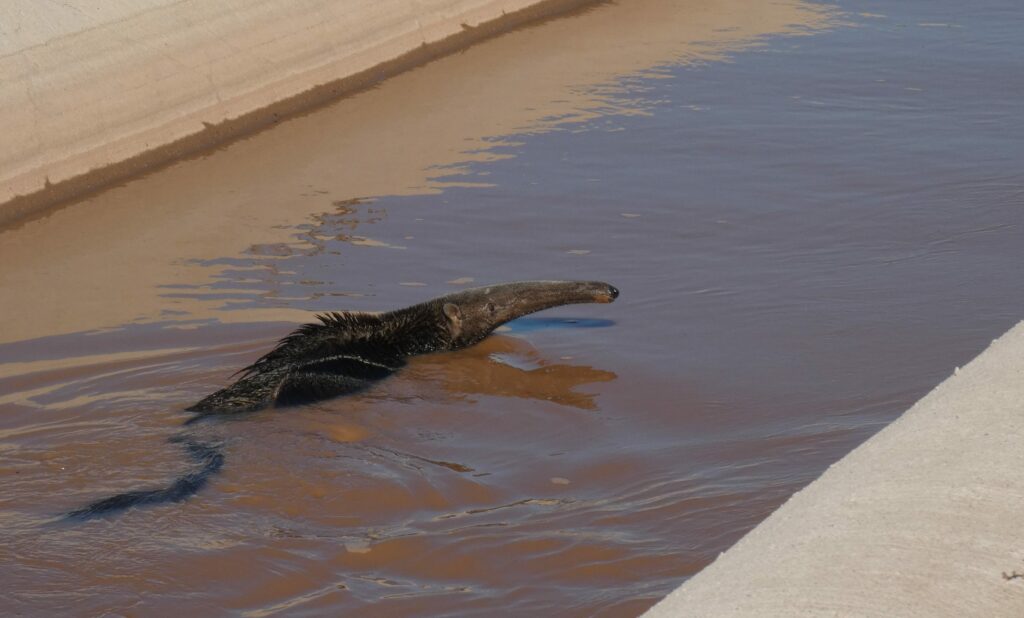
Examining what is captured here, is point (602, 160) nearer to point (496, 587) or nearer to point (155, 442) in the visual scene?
point (155, 442)

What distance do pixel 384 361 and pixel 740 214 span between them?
2986 mm

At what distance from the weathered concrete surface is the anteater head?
3.35 meters

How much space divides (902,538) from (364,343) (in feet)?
13.7

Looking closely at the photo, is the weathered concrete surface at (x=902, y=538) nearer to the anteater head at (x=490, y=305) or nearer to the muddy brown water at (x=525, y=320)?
the muddy brown water at (x=525, y=320)

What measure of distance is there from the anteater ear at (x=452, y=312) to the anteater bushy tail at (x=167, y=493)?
1.77 metres

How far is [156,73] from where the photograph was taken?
11.5m

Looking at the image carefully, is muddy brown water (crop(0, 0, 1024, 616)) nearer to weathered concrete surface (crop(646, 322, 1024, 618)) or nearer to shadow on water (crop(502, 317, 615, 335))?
shadow on water (crop(502, 317, 615, 335))

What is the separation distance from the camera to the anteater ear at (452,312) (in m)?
7.65

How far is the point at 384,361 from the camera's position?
24.7ft

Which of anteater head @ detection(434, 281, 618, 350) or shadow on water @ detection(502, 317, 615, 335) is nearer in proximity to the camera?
anteater head @ detection(434, 281, 618, 350)

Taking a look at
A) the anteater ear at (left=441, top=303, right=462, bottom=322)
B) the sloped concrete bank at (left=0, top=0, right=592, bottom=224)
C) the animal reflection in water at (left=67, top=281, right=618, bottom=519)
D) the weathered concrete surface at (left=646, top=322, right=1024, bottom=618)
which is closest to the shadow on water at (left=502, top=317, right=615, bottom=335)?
the animal reflection in water at (left=67, top=281, right=618, bottom=519)

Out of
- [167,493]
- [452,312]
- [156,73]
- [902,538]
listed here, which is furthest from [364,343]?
[156,73]

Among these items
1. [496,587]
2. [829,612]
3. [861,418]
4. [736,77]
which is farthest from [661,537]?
[736,77]

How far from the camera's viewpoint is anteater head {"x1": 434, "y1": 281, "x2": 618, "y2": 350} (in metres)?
7.62
